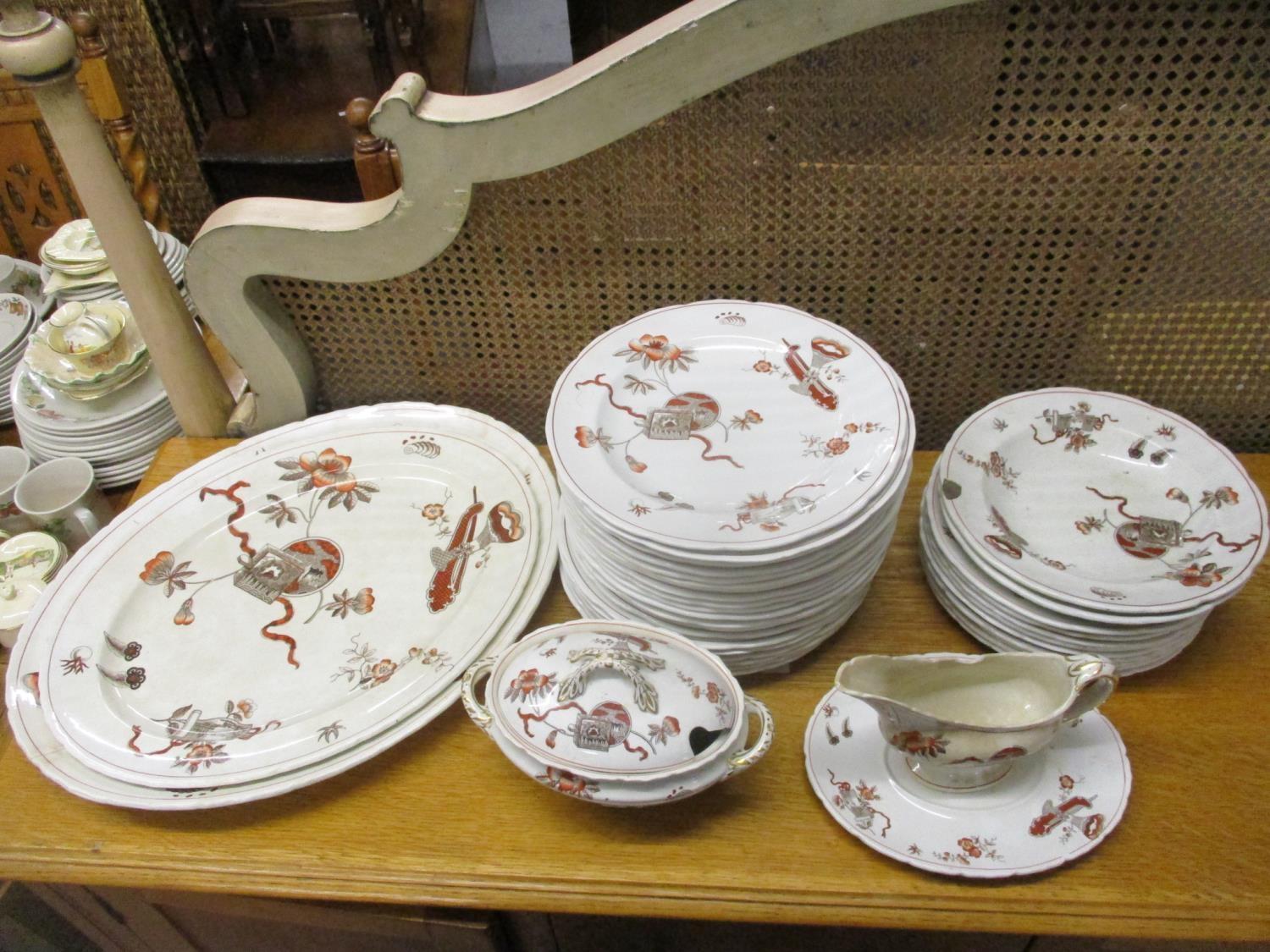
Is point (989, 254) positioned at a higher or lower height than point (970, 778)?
higher

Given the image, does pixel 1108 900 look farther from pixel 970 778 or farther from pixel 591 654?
pixel 591 654

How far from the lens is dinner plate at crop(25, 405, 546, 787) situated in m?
0.86

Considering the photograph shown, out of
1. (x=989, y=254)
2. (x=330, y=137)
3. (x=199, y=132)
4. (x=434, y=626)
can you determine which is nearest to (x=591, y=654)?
(x=434, y=626)

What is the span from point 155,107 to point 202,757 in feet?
4.44

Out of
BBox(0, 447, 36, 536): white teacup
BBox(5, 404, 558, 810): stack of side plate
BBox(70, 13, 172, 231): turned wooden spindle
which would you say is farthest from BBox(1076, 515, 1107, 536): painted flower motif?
BBox(70, 13, 172, 231): turned wooden spindle

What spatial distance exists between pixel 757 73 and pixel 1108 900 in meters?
0.75

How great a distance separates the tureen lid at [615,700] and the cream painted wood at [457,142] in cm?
44

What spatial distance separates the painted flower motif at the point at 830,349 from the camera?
91 centimetres

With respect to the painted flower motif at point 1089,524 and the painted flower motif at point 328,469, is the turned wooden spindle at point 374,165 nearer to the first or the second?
the painted flower motif at point 328,469

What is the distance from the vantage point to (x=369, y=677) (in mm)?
891

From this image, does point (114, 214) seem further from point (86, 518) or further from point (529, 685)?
point (529, 685)

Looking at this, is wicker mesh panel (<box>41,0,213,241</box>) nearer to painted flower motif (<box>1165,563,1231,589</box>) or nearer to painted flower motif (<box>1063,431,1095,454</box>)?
painted flower motif (<box>1063,431,1095,454</box>)

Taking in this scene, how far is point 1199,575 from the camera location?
83 centimetres

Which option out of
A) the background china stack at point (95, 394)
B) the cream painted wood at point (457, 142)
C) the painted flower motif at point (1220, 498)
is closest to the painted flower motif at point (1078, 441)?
the painted flower motif at point (1220, 498)
